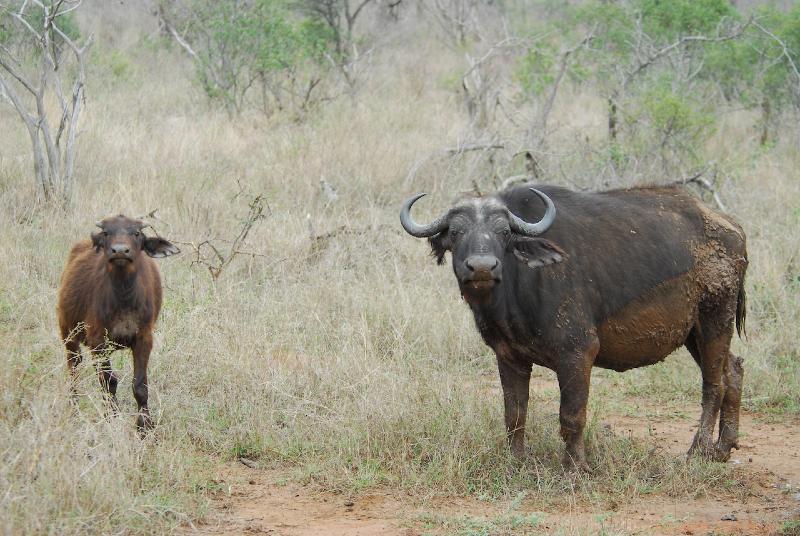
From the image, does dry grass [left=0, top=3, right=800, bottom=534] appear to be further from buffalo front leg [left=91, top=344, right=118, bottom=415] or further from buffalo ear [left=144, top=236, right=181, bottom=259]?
buffalo ear [left=144, top=236, right=181, bottom=259]

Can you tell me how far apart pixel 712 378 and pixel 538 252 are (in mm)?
1715

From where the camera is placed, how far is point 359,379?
697 centimetres

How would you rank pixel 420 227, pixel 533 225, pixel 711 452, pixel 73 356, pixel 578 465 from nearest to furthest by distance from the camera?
pixel 533 225 → pixel 420 227 → pixel 578 465 → pixel 711 452 → pixel 73 356

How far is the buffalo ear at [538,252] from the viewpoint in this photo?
18.5 feet

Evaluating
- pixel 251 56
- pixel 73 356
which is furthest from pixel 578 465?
pixel 251 56

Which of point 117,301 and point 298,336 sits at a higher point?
point 117,301

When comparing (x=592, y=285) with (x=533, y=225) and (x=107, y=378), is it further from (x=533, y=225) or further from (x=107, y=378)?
(x=107, y=378)

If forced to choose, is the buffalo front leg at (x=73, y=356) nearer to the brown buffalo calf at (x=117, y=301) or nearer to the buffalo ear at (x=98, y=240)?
the brown buffalo calf at (x=117, y=301)

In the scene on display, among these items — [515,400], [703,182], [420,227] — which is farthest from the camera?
[703,182]

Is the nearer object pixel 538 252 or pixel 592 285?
pixel 538 252

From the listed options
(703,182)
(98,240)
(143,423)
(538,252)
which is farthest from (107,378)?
(703,182)

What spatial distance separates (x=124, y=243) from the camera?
626 centimetres

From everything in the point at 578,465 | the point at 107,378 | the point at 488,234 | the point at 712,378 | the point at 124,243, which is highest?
the point at 488,234

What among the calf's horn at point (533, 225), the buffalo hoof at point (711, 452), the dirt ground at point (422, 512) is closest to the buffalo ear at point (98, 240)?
the dirt ground at point (422, 512)
